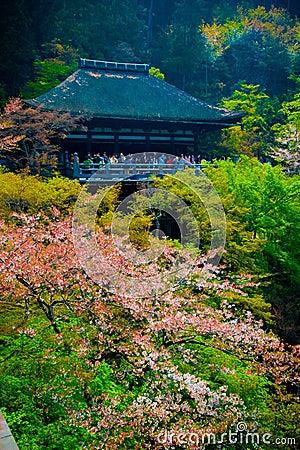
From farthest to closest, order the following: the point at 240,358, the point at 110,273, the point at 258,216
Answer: the point at 258,216, the point at 110,273, the point at 240,358

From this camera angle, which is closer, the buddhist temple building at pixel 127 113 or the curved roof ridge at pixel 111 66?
the buddhist temple building at pixel 127 113

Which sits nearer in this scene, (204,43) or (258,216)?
(258,216)

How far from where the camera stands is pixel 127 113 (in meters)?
19.2

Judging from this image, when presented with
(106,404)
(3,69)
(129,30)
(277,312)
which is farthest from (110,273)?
(129,30)

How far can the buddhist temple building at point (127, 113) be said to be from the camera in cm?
1898

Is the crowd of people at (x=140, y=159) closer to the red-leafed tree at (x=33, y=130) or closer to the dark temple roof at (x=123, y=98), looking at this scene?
the red-leafed tree at (x=33, y=130)

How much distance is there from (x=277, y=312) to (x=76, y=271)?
6.30 metres

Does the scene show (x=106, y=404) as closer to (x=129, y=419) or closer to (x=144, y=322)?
(x=129, y=419)

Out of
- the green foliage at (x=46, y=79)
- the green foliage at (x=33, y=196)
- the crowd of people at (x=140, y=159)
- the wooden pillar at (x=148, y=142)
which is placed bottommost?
the green foliage at (x=33, y=196)

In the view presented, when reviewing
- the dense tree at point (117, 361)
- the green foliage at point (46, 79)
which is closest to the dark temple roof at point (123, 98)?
the green foliage at point (46, 79)

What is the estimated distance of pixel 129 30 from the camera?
35.3 m

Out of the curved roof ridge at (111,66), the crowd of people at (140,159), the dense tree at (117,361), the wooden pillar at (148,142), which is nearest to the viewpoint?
the dense tree at (117,361)

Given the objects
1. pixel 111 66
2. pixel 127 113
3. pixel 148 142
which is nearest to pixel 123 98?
pixel 127 113

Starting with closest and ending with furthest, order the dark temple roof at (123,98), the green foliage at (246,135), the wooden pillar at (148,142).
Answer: the dark temple roof at (123,98) → the wooden pillar at (148,142) → the green foliage at (246,135)
